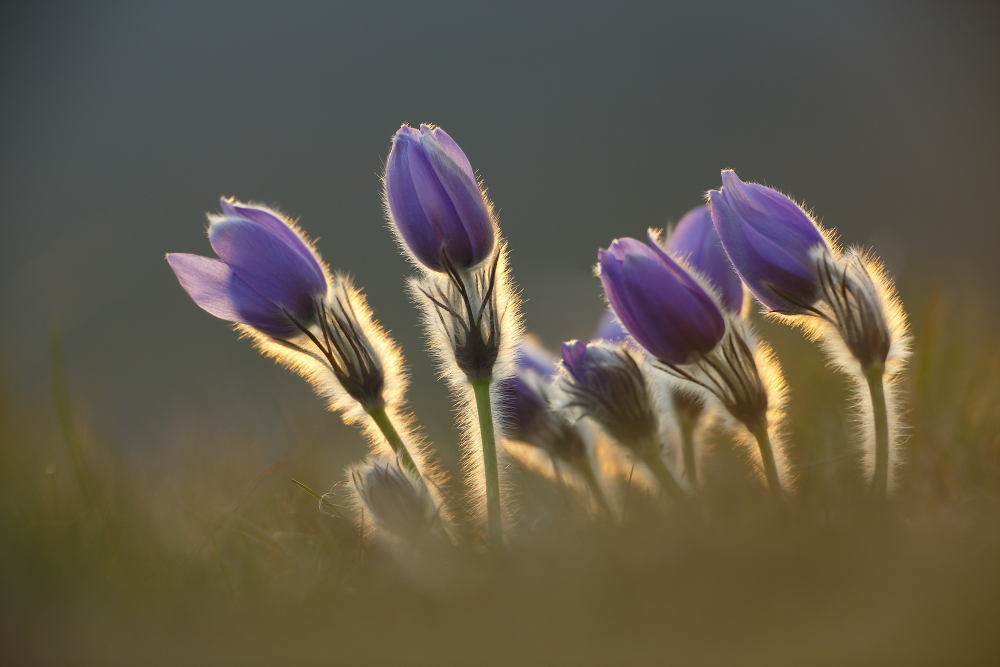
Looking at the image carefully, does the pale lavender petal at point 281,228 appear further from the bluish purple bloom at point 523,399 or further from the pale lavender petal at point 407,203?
the bluish purple bloom at point 523,399

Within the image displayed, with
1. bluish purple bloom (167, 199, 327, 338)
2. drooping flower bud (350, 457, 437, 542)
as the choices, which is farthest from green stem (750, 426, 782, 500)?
bluish purple bloom (167, 199, 327, 338)

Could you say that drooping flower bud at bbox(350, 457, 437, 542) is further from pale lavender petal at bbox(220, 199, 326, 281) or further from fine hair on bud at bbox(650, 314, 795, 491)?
fine hair on bud at bbox(650, 314, 795, 491)

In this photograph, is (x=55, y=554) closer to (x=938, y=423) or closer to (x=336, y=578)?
(x=336, y=578)

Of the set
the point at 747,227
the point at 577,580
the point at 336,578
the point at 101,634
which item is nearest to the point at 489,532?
the point at 336,578

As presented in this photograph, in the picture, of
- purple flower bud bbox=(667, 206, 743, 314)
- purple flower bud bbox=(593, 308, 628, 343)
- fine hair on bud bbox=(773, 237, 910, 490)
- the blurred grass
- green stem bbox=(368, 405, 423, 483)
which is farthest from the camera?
purple flower bud bbox=(593, 308, 628, 343)

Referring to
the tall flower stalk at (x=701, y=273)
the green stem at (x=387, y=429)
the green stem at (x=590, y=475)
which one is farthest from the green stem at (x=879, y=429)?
the green stem at (x=387, y=429)

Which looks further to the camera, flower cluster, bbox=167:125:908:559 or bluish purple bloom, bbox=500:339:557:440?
bluish purple bloom, bbox=500:339:557:440
